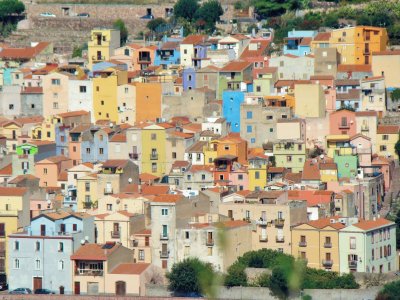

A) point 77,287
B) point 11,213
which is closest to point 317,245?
point 77,287

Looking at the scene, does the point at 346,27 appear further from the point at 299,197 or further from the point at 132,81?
the point at 299,197

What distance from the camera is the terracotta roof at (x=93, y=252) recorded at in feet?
191

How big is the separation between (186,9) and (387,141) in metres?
16.4

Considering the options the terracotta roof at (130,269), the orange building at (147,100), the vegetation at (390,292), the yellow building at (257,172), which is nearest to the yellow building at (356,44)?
the orange building at (147,100)

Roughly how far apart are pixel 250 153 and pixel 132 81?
795cm

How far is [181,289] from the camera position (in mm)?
57500

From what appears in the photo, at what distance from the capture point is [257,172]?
64.4 m

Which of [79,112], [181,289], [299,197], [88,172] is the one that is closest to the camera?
[181,289]

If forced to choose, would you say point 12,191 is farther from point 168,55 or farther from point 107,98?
point 168,55

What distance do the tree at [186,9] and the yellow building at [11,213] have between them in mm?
20556

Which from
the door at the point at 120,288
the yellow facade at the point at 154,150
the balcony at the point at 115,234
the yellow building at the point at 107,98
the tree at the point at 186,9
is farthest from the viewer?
the tree at the point at 186,9

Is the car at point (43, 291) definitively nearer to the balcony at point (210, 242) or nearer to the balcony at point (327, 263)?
the balcony at point (210, 242)

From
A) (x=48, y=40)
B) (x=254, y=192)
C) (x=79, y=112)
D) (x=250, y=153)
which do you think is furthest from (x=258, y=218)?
(x=48, y=40)

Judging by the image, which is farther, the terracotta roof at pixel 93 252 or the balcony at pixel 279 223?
the balcony at pixel 279 223
